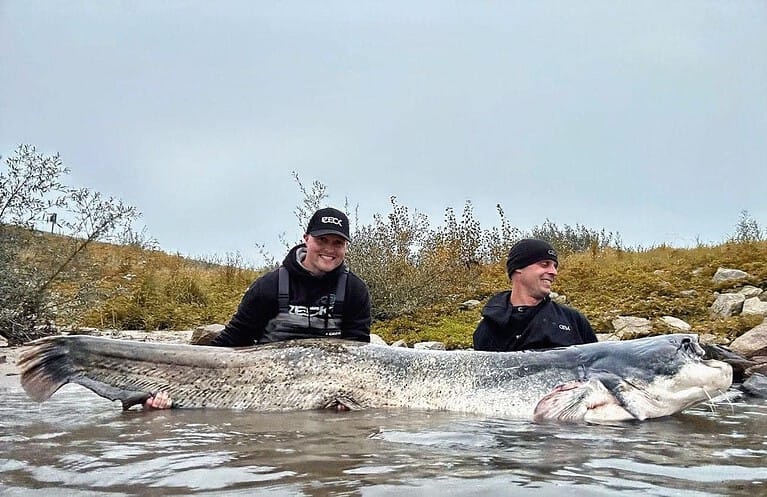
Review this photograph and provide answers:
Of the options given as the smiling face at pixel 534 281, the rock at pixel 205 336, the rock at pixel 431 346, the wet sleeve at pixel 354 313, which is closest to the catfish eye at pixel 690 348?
the smiling face at pixel 534 281

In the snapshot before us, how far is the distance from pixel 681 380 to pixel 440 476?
275cm

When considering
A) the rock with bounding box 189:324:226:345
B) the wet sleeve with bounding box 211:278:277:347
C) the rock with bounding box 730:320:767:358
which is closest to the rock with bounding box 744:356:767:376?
the rock with bounding box 730:320:767:358

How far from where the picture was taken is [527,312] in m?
6.18

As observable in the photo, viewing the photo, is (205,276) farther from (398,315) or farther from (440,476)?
(440,476)

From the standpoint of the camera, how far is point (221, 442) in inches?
149

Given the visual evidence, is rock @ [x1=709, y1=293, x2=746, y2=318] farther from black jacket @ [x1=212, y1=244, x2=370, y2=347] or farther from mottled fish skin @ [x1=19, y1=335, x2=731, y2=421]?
black jacket @ [x1=212, y1=244, x2=370, y2=347]

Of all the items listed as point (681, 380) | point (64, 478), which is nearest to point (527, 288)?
point (681, 380)

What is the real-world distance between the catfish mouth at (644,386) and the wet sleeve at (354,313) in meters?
1.84

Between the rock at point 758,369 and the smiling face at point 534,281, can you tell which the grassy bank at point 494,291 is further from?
the smiling face at point 534,281

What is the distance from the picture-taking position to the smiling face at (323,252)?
6105 millimetres

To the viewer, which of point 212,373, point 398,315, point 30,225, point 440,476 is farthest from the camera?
point 398,315

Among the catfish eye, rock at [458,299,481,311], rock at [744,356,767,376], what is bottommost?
rock at [744,356,767,376]

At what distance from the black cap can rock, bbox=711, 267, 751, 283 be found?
8.00 metres

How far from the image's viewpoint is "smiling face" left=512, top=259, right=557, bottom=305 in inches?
244
